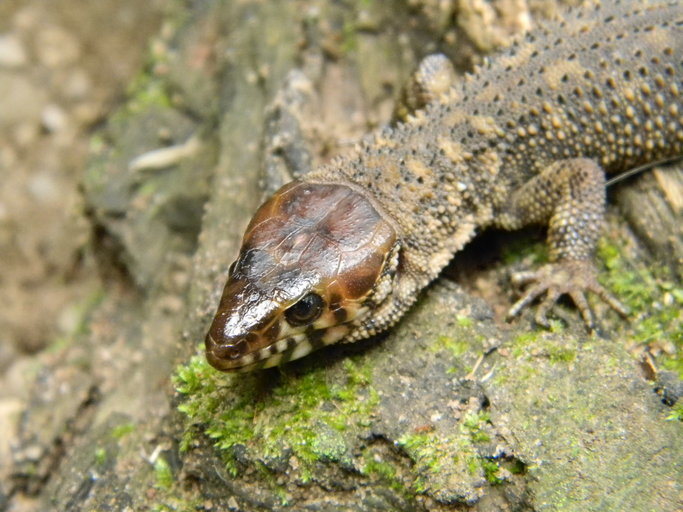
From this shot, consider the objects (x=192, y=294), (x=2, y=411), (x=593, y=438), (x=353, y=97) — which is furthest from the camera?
(x=353, y=97)

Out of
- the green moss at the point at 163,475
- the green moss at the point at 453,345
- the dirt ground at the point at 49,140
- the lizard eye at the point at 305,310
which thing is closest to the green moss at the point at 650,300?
the green moss at the point at 453,345

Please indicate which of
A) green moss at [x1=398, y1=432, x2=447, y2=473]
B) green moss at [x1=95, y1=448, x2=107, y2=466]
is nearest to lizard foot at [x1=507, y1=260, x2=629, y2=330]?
green moss at [x1=398, y1=432, x2=447, y2=473]

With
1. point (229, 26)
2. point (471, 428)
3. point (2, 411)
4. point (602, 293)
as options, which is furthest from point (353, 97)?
point (2, 411)

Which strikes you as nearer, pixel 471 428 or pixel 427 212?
pixel 471 428

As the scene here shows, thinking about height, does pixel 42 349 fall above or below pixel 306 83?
below

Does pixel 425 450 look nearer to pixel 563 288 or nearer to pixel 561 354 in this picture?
pixel 561 354

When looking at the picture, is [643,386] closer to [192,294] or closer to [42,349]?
[192,294]

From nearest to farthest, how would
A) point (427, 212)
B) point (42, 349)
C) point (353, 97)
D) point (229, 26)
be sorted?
point (427, 212)
point (353, 97)
point (229, 26)
point (42, 349)
